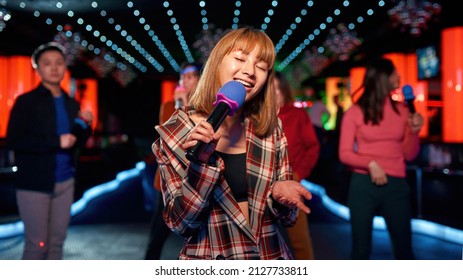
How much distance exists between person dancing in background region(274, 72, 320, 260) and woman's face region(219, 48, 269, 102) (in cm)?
158

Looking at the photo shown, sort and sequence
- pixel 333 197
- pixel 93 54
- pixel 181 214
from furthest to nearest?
pixel 93 54, pixel 333 197, pixel 181 214

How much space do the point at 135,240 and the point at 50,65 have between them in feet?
8.16

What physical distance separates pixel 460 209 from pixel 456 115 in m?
4.71

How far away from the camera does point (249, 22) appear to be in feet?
33.5

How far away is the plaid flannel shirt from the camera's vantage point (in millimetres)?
1287

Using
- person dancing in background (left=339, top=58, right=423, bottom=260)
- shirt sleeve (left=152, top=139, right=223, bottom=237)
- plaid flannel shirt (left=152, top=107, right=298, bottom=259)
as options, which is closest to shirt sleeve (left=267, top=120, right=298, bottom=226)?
plaid flannel shirt (left=152, top=107, right=298, bottom=259)

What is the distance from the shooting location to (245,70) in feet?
4.58

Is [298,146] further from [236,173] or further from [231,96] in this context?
[231,96]

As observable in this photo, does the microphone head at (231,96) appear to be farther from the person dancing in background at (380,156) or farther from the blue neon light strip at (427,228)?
the blue neon light strip at (427,228)

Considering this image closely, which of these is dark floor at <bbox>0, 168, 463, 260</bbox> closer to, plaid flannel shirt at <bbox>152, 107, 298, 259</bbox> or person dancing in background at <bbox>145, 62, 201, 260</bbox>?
Result: person dancing in background at <bbox>145, 62, 201, 260</bbox>

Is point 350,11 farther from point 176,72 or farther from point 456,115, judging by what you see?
point 176,72

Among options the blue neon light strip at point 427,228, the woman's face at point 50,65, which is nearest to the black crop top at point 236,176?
the woman's face at point 50,65

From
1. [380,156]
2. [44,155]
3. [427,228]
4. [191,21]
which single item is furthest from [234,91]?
[191,21]
